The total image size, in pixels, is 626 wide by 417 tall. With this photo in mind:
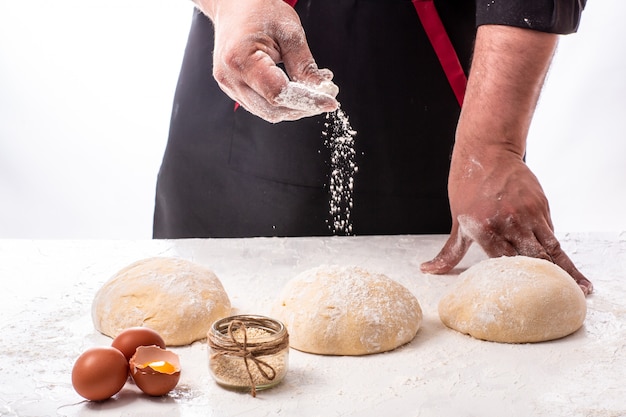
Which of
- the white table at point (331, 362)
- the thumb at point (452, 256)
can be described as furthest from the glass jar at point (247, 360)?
the thumb at point (452, 256)

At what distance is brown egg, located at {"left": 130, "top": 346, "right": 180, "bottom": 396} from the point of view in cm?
120

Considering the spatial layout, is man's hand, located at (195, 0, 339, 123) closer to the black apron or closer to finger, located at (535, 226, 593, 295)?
the black apron

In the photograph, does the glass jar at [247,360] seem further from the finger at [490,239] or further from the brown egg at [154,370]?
the finger at [490,239]

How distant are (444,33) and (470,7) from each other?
0.11 metres

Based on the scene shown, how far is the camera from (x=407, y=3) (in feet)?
6.71

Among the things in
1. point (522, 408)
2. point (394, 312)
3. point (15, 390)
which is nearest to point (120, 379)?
point (15, 390)

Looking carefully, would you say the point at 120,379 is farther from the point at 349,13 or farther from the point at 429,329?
the point at 349,13

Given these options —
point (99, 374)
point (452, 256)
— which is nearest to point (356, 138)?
point (452, 256)

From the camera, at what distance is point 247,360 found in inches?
48.6

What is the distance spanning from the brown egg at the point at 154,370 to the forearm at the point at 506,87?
0.94m

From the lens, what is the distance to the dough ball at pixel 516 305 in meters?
1.45

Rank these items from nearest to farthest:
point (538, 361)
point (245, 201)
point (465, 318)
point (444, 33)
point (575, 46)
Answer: point (538, 361) < point (465, 318) < point (444, 33) < point (245, 201) < point (575, 46)

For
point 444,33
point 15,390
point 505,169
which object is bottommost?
point 15,390

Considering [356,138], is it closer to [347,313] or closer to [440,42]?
[440,42]
